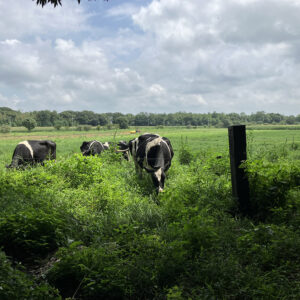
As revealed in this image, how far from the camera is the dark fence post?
4.99m

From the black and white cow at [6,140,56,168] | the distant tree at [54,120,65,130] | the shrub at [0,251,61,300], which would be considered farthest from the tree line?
the shrub at [0,251,61,300]

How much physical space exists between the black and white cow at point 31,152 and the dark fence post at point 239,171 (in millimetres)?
8783


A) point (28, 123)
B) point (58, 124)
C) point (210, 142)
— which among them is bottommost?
point (210, 142)

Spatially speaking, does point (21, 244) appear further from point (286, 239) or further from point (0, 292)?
Answer: point (286, 239)

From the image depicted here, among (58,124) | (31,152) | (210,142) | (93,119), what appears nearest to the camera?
(31,152)

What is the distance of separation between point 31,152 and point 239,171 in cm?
984

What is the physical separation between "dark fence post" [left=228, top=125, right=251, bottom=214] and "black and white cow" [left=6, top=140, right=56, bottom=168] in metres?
8.78

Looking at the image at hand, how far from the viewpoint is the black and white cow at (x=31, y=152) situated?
11.9 meters

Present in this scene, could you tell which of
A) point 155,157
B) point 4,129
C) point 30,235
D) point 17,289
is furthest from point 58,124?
point 17,289

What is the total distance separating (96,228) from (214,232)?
77.0 inches

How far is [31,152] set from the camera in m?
12.4

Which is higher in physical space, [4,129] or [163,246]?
[4,129]

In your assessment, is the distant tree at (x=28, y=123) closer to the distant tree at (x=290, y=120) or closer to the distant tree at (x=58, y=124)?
the distant tree at (x=58, y=124)

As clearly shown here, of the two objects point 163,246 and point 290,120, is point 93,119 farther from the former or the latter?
point 163,246
